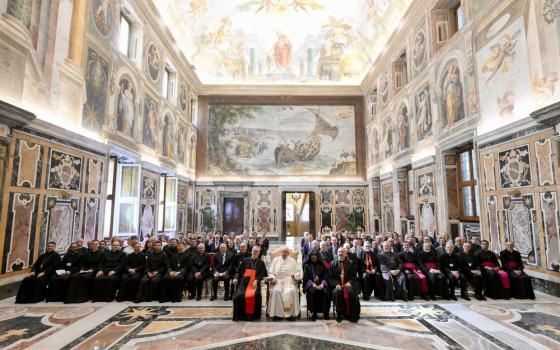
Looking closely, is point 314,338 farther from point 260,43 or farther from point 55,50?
point 260,43

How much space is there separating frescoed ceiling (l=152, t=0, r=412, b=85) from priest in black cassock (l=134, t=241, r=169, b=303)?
11280mm

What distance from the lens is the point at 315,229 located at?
19688 mm

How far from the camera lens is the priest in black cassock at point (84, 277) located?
21.8 ft

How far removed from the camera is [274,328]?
5.17 metres

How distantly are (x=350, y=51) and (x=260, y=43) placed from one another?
18.1 ft

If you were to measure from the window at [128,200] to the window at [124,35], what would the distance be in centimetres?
435

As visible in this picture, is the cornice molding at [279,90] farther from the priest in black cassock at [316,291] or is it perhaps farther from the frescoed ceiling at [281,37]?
the priest in black cassock at [316,291]

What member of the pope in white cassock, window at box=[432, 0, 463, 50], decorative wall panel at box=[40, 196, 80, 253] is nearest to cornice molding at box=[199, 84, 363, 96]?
window at box=[432, 0, 463, 50]

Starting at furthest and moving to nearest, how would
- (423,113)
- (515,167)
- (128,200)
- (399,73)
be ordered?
(399,73)
(423,113)
(128,200)
(515,167)

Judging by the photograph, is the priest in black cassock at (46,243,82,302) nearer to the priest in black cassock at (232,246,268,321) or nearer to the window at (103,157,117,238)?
the window at (103,157,117,238)

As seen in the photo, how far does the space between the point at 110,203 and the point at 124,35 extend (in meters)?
6.26

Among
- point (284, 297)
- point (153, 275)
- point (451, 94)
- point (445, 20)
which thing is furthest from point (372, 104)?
point (153, 275)

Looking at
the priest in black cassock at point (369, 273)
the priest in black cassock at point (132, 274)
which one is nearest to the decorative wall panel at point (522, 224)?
the priest in black cassock at point (369, 273)

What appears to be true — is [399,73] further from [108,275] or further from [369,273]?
→ [108,275]
